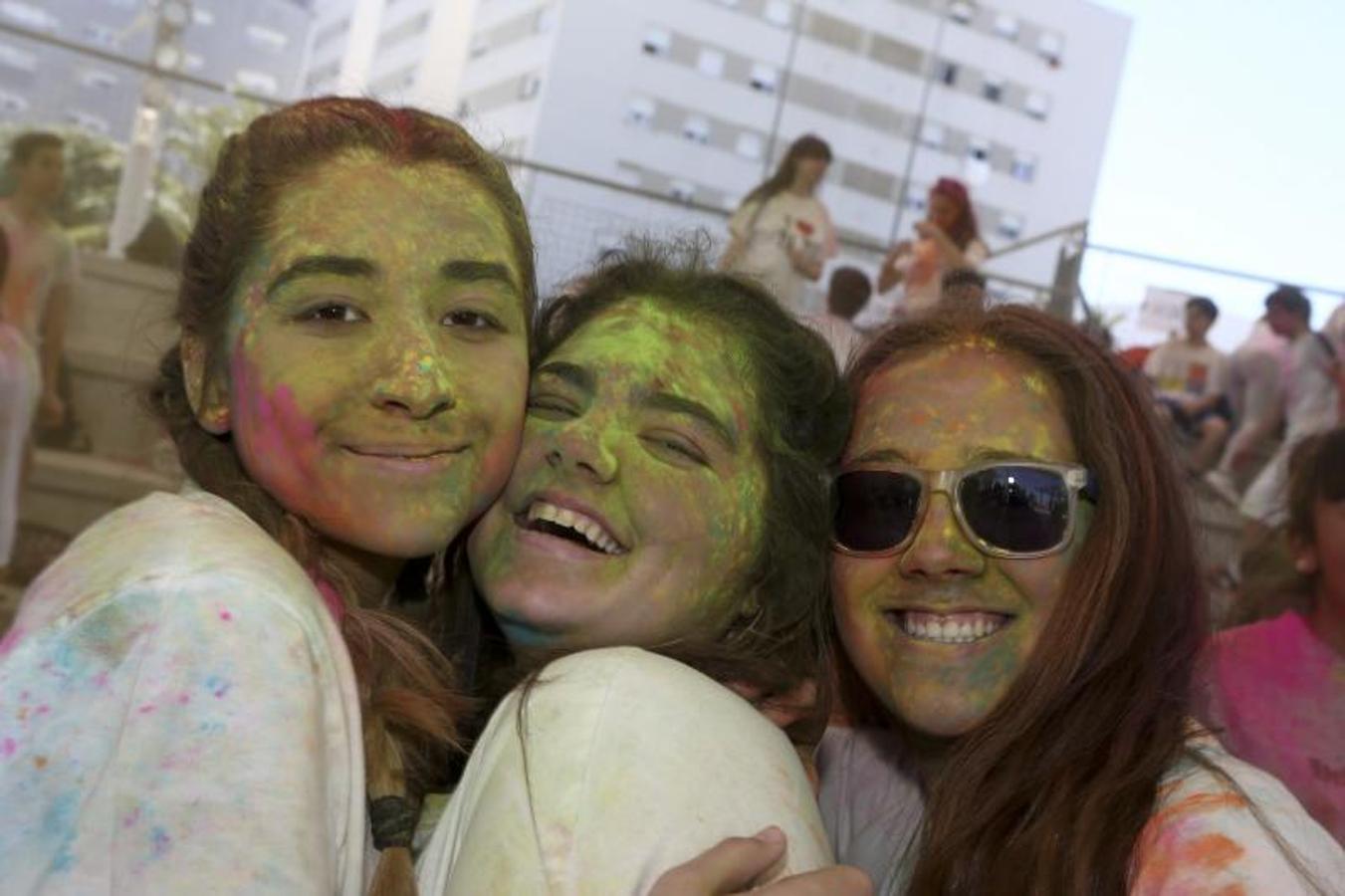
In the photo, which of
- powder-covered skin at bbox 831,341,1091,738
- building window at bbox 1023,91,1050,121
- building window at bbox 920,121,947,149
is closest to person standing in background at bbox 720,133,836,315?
building window at bbox 920,121,947,149

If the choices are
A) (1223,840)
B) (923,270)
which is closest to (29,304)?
(923,270)

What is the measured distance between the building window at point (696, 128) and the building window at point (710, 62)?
0.30 meters

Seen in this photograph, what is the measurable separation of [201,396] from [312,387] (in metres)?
0.24

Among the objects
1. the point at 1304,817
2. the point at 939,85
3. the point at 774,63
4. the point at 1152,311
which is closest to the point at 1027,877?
the point at 1304,817

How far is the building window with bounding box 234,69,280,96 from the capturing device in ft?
21.0

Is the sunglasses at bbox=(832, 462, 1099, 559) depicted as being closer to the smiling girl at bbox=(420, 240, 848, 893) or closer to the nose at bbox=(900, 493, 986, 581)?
the nose at bbox=(900, 493, 986, 581)

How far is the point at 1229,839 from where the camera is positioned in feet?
5.52

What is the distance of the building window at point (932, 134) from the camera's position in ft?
28.2

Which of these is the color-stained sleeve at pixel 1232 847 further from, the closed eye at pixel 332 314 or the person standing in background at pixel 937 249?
the person standing in background at pixel 937 249

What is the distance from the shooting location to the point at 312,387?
6.34ft

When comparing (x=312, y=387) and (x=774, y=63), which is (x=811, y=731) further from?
(x=774, y=63)

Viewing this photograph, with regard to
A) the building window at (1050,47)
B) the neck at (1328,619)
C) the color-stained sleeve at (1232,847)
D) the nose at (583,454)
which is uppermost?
the building window at (1050,47)

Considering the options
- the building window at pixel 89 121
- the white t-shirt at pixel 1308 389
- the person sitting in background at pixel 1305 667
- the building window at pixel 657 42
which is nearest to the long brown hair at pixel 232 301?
the person sitting in background at pixel 1305 667

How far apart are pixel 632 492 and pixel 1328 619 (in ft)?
6.57
